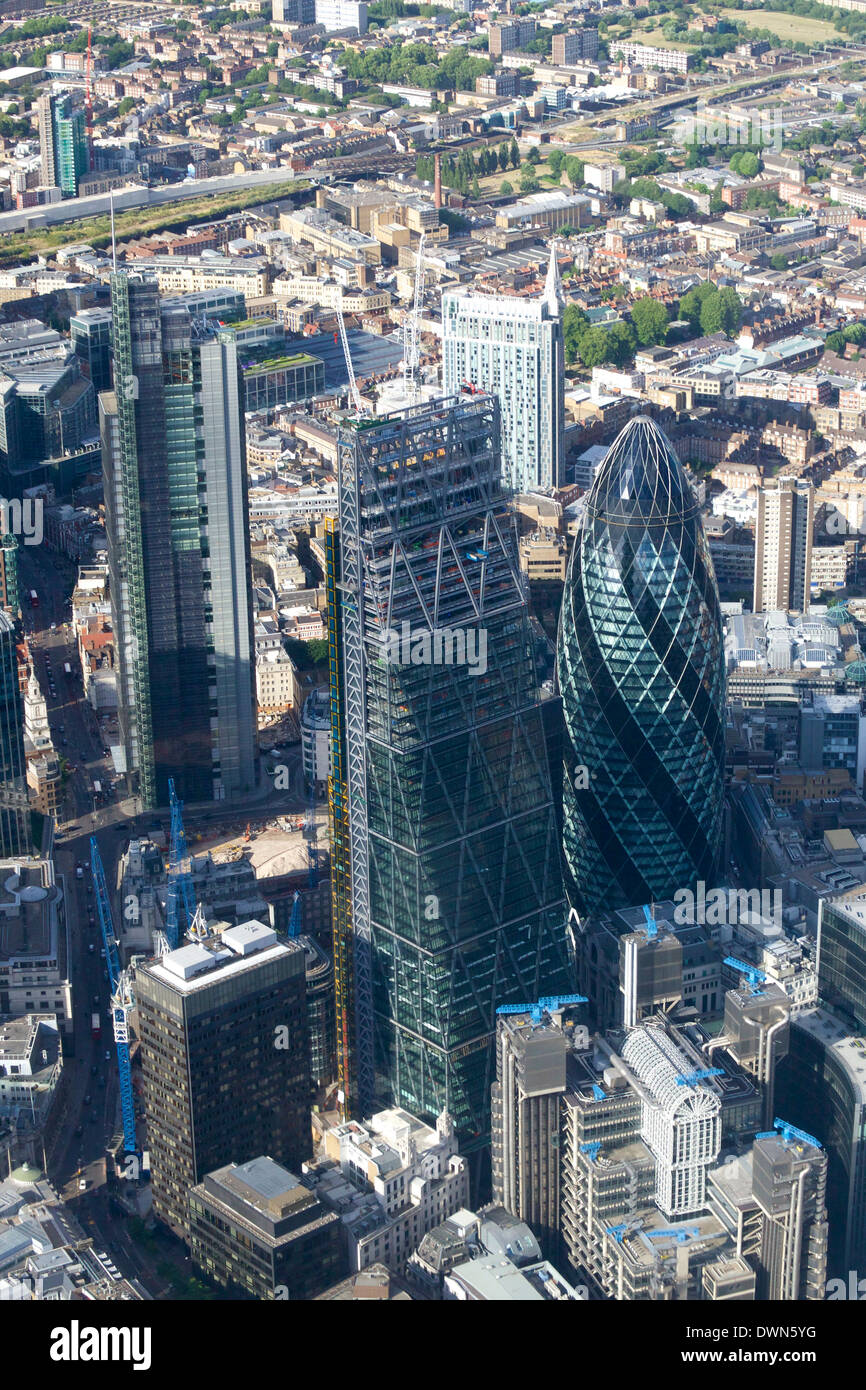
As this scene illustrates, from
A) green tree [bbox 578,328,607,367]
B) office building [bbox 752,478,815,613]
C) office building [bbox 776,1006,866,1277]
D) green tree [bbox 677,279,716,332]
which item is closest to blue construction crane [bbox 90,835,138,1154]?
office building [bbox 776,1006,866,1277]

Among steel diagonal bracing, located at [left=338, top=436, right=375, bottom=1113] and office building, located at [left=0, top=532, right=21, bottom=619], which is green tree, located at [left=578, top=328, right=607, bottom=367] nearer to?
office building, located at [left=0, top=532, right=21, bottom=619]

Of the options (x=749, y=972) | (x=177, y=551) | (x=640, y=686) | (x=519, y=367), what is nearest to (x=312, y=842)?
(x=177, y=551)

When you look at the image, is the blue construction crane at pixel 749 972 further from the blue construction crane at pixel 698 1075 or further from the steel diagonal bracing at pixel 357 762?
the steel diagonal bracing at pixel 357 762

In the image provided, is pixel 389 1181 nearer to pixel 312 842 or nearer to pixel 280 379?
pixel 312 842

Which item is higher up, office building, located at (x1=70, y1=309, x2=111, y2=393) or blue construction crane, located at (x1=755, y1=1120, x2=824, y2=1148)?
office building, located at (x1=70, y1=309, x2=111, y2=393)

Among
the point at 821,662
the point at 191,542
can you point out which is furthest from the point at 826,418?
the point at 191,542
